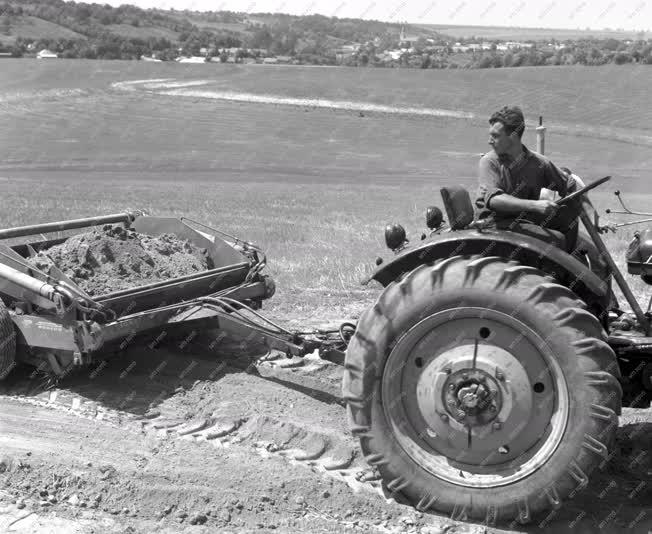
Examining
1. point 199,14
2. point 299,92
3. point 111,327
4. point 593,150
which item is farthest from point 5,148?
point 199,14

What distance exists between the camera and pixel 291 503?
15.6ft

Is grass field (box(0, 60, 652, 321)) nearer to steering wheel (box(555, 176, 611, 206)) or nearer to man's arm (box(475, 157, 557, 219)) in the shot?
man's arm (box(475, 157, 557, 219))

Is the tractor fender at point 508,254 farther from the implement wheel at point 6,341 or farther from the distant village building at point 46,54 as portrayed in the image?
the distant village building at point 46,54

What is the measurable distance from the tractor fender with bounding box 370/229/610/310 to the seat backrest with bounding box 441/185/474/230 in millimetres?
80

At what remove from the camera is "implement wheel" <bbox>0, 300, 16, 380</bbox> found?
646cm

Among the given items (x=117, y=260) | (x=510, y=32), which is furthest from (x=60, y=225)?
(x=510, y=32)

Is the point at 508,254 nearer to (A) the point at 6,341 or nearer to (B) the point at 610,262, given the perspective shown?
(B) the point at 610,262

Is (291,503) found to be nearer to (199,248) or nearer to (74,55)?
(199,248)

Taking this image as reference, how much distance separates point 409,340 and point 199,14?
76.5 meters

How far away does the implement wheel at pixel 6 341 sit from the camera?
21.2ft

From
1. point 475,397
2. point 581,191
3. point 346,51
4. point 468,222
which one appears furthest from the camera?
point 346,51

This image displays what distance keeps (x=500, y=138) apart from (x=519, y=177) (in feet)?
0.85

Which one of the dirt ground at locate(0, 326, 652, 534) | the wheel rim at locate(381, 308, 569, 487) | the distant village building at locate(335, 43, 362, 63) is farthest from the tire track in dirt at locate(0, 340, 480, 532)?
the distant village building at locate(335, 43, 362, 63)

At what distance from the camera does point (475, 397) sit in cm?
438
